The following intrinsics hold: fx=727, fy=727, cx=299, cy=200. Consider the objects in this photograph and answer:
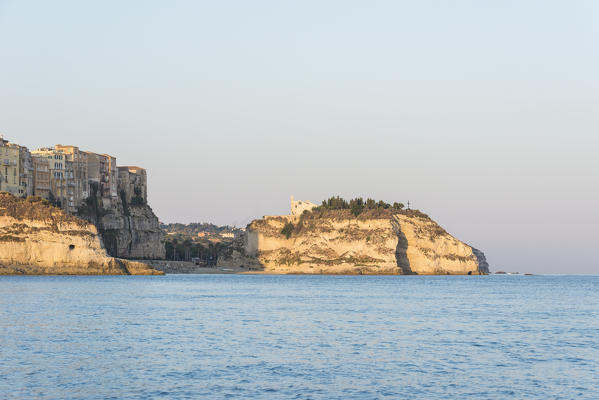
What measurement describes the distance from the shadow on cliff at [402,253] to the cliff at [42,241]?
71395 mm

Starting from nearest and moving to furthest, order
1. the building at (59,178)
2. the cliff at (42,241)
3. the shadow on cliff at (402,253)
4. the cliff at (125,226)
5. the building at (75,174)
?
the cliff at (42,241) → the building at (59,178) → the building at (75,174) → the shadow on cliff at (402,253) → the cliff at (125,226)

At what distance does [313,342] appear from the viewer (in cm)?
3684

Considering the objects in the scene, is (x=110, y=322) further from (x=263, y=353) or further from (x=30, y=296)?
(x=30, y=296)

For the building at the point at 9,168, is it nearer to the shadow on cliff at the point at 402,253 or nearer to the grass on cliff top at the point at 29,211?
the grass on cliff top at the point at 29,211

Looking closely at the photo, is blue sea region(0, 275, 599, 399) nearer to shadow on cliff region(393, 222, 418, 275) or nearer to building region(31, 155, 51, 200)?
building region(31, 155, 51, 200)

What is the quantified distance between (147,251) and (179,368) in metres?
166

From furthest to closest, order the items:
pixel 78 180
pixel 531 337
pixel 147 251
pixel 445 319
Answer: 1. pixel 147 251
2. pixel 78 180
3. pixel 445 319
4. pixel 531 337

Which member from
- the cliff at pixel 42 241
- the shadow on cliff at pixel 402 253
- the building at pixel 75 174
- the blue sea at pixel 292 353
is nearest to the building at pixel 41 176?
the building at pixel 75 174

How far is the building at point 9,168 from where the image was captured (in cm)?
14339

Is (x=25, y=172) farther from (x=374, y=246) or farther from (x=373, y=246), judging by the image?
(x=374, y=246)

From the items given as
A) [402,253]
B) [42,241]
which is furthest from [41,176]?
[402,253]

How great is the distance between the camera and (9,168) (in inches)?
5709

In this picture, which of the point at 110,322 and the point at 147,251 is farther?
the point at 147,251

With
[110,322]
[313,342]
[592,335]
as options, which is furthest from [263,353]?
[592,335]
